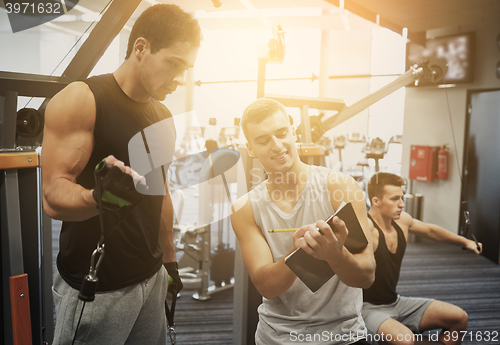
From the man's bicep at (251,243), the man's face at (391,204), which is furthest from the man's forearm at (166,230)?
the man's face at (391,204)

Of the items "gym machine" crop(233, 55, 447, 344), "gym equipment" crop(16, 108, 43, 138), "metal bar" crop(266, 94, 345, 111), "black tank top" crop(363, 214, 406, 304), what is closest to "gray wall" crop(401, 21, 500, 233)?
"gym machine" crop(233, 55, 447, 344)

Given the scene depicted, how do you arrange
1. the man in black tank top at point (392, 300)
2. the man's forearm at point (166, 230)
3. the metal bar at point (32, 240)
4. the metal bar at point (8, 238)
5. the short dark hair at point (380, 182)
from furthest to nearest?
the short dark hair at point (380, 182), the man in black tank top at point (392, 300), the metal bar at point (32, 240), the metal bar at point (8, 238), the man's forearm at point (166, 230)

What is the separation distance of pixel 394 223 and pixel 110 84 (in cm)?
185

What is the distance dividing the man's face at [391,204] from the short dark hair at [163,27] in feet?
5.21

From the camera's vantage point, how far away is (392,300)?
A: 2193 millimetres

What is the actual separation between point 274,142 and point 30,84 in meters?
1.14

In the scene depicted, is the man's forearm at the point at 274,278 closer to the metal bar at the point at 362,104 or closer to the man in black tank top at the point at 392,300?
the man in black tank top at the point at 392,300

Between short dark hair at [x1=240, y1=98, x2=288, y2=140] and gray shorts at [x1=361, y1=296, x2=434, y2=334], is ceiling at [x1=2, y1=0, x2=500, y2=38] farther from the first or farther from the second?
gray shorts at [x1=361, y1=296, x2=434, y2=334]

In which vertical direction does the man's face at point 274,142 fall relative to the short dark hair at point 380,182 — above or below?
above

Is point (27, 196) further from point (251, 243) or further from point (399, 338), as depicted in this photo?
point (399, 338)

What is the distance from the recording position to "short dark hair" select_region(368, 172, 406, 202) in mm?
2420

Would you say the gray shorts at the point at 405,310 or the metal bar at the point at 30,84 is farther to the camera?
the gray shorts at the point at 405,310

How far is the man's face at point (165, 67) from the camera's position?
3.95 feet

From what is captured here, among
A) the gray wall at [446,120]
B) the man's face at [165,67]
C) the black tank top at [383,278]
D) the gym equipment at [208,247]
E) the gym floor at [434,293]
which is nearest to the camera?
the man's face at [165,67]
